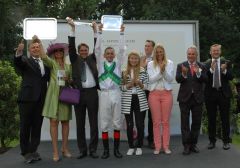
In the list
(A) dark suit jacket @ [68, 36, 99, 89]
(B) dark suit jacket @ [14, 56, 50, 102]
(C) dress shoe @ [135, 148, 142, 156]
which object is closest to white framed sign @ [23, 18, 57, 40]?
(A) dark suit jacket @ [68, 36, 99, 89]

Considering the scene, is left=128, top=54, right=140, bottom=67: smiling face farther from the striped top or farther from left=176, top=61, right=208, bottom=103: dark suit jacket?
left=176, top=61, right=208, bottom=103: dark suit jacket

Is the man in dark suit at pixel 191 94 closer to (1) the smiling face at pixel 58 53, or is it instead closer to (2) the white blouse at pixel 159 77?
(2) the white blouse at pixel 159 77

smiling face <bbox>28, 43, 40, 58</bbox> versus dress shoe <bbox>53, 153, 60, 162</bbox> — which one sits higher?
smiling face <bbox>28, 43, 40, 58</bbox>

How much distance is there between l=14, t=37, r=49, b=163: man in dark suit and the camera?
259 inches

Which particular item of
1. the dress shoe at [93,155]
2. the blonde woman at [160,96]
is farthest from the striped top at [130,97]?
the dress shoe at [93,155]

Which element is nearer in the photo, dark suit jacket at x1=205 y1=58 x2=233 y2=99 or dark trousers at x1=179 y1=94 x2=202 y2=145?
dark trousers at x1=179 y1=94 x2=202 y2=145

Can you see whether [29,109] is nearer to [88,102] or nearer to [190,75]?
[88,102]

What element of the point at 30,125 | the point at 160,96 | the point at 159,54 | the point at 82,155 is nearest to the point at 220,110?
the point at 160,96

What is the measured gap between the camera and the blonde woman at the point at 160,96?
7.21m

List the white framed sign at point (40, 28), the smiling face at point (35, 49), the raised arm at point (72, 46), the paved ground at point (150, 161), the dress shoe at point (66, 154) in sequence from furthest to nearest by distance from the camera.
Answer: the white framed sign at point (40, 28), the dress shoe at point (66, 154), the raised arm at point (72, 46), the smiling face at point (35, 49), the paved ground at point (150, 161)

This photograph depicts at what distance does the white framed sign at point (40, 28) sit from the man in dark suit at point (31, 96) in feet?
2.88

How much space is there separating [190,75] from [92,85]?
1.50 metres

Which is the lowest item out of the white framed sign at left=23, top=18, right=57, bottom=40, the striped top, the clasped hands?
the striped top

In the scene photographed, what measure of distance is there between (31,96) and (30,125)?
45cm
